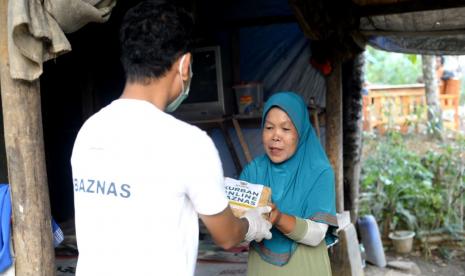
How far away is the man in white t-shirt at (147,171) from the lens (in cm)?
129

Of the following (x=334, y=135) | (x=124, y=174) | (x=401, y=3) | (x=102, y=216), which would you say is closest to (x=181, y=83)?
(x=124, y=174)

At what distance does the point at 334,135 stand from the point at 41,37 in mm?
2986

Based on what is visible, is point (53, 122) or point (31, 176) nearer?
point (31, 176)

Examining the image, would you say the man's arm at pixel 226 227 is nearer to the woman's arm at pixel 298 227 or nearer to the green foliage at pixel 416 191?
the woman's arm at pixel 298 227

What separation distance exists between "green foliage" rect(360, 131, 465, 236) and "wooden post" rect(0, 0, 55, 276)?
5221 millimetres

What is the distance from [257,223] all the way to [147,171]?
2.16ft

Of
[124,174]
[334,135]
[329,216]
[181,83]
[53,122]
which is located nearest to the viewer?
[124,174]

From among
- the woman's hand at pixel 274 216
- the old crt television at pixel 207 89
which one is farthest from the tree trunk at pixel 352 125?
the woman's hand at pixel 274 216

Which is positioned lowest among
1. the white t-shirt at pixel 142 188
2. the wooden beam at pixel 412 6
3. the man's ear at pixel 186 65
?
the white t-shirt at pixel 142 188

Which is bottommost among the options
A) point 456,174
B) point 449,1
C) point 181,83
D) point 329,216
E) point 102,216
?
point 456,174

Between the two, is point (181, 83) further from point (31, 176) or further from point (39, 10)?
point (31, 176)

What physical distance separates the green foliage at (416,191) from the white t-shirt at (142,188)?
5624 millimetres

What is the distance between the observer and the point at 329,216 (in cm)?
205

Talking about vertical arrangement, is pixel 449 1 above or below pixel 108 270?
above
